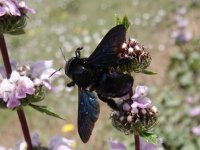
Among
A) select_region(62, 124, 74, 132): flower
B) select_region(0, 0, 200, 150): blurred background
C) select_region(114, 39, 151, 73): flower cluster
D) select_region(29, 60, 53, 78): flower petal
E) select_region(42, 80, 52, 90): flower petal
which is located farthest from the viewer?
select_region(62, 124, 74, 132): flower

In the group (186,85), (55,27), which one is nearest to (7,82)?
(186,85)

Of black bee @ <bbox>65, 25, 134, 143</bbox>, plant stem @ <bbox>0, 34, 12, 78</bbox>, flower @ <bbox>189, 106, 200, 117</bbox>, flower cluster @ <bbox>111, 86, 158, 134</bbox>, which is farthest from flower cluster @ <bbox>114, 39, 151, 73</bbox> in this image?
flower @ <bbox>189, 106, 200, 117</bbox>

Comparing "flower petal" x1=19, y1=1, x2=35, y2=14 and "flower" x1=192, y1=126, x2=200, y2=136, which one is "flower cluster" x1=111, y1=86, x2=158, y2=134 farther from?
"flower" x1=192, y1=126, x2=200, y2=136

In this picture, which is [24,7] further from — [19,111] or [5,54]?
[19,111]

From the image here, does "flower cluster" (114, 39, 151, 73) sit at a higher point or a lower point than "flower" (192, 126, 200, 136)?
higher

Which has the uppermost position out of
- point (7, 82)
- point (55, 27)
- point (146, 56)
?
point (146, 56)

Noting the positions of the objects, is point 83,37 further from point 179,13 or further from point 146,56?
point 146,56

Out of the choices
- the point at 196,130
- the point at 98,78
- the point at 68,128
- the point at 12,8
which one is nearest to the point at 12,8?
the point at 12,8
